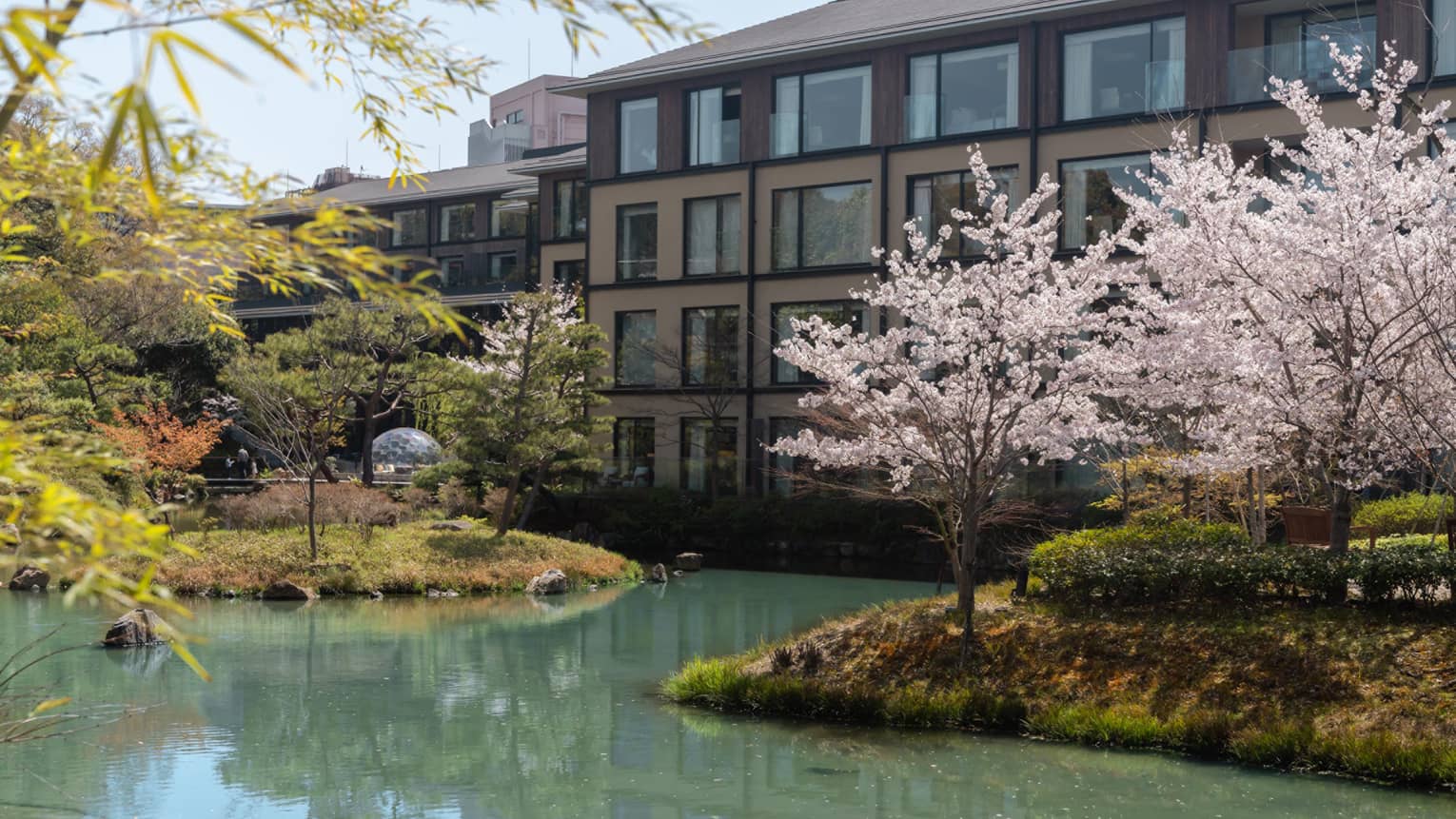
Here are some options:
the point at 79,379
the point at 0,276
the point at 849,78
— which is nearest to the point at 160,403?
the point at 79,379

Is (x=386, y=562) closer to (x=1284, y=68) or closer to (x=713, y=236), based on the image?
(x=713, y=236)

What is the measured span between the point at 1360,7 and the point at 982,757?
2038 centimetres

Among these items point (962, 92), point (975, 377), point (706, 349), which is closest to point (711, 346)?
point (706, 349)

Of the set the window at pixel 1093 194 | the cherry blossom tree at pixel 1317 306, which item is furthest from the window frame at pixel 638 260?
the cherry blossom tree at pixel 1317 306

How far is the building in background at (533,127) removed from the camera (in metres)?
66.9

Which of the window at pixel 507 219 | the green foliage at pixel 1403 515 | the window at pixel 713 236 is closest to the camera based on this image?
the green foliage at pixel 1403 515

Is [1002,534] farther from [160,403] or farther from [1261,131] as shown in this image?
[160,403]

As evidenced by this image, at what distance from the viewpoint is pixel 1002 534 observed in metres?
26.0

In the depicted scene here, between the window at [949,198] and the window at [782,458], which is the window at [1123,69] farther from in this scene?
the window at [782,458]

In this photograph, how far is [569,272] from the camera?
38906 mm

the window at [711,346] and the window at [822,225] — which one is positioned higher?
the window at [822,225]

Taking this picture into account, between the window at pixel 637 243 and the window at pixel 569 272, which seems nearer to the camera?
the window at pixel 637 243

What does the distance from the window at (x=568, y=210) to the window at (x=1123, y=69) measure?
→ 49.6ft

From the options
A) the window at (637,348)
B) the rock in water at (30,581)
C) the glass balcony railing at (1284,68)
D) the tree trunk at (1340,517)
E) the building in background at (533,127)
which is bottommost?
the rock in water at (30,581)
